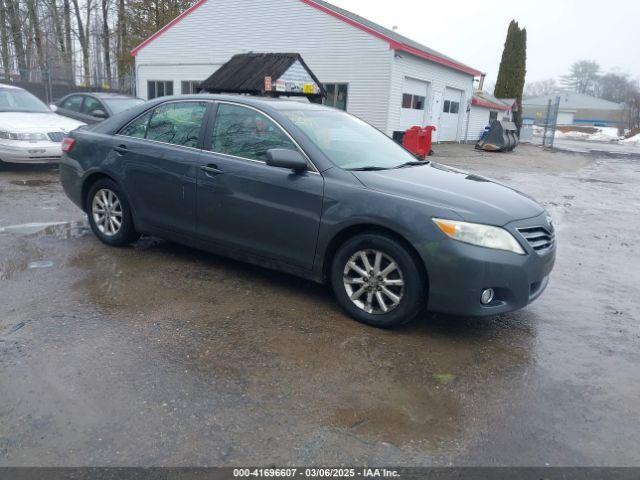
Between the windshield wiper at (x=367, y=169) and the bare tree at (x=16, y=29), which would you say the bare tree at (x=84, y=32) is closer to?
the bare tree at (x=16, y=29)

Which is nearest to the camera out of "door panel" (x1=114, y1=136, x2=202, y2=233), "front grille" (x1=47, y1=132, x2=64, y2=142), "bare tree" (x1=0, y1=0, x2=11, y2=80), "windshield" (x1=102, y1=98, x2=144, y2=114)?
"door panel" (x1=114, y1=136, x2=202, y2=233)

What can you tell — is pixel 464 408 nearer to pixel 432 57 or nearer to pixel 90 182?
pixel 90 182

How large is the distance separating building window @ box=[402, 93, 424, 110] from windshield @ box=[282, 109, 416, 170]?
17552 mm

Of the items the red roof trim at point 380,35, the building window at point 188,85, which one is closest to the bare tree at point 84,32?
the building window at point 188,85

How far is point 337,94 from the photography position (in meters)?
21.9

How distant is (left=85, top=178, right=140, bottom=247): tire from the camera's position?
5340mm

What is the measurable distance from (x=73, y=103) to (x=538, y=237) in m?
11.7

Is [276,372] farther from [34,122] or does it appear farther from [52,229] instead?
[34,122]

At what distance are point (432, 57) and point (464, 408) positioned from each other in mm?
21536

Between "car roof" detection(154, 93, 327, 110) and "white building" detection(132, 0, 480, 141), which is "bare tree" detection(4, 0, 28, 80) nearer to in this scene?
"white building" detection(132, 0, 480, 141)

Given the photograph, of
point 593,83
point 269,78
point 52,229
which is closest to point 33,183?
point 52,229

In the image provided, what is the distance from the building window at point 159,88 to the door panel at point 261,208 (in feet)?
76.0

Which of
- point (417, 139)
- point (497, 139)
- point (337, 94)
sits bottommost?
point (497, 139)

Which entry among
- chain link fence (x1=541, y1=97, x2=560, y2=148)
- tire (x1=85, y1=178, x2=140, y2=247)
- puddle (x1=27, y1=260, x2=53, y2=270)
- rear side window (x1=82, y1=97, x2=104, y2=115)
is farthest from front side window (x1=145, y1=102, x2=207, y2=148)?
chain link fence (x1=541, y1=97, x2=560, y2=148)
